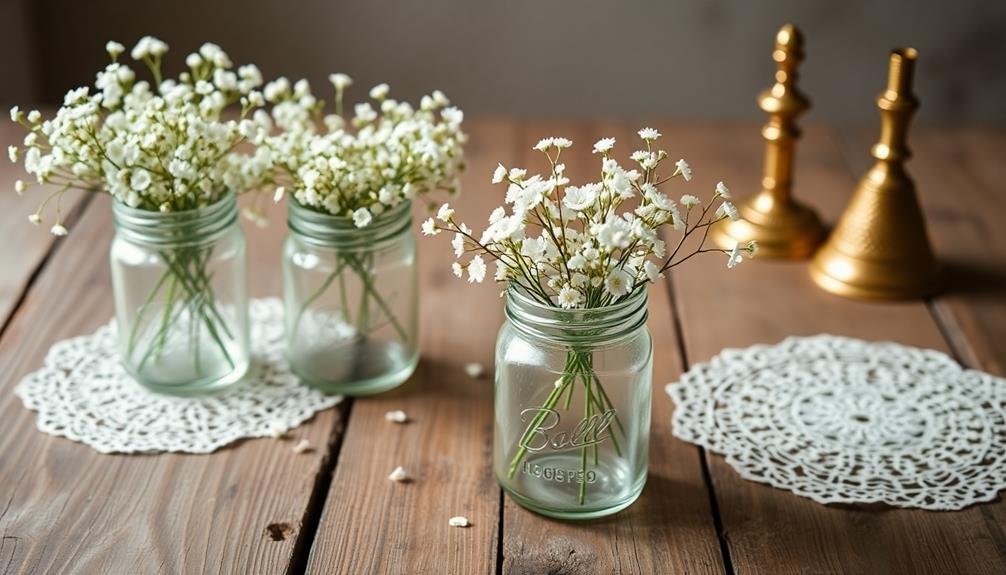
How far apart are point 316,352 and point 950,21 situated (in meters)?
2.10

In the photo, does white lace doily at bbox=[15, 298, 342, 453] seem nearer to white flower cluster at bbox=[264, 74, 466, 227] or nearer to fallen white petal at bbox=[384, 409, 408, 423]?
fallen white petal at bbox=[384, 409, 408, 423]

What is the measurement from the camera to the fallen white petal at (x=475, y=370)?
1401mm

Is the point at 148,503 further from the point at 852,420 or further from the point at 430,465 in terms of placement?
the point at 852,420

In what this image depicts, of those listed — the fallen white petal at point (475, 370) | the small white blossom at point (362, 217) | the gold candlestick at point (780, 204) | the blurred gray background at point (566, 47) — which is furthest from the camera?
the blurred gray background at point (566, 47)

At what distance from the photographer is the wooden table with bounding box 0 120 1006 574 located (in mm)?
1091

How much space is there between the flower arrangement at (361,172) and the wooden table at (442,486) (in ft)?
0.39

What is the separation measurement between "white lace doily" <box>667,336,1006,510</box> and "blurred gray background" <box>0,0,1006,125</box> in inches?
63.4

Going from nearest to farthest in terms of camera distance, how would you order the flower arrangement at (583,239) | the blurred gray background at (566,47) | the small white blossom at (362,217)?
1. the flower arrangement at (583,239)
2. the small white blossom at (362,217)
3. the blurred gray background at (566,47)

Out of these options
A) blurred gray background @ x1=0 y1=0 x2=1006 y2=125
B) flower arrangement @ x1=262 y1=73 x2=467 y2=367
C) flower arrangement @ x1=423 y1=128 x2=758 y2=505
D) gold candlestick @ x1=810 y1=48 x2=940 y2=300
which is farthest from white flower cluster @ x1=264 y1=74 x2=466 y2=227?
blurred gray background @ x1=0 y1=0 x2=1006 y2=125

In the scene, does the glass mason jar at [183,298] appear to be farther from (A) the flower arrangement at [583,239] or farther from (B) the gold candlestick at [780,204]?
(B) the gold candlestick at [780,204]

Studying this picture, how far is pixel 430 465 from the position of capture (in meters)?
1.23

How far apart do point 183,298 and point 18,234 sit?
0.53 metres

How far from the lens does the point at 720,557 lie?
1.10 m

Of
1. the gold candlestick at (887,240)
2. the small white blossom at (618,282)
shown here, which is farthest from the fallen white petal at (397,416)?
the gold candlestick at (887,240)
